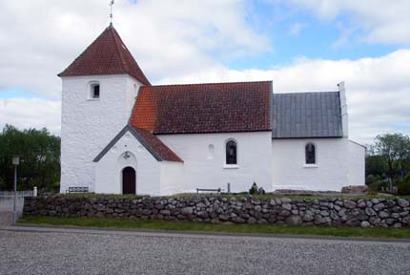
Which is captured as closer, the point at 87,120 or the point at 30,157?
the point at 87,120

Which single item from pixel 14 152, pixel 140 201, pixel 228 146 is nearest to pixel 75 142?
pixel 228 146

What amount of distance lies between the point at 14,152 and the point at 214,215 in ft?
→ 136

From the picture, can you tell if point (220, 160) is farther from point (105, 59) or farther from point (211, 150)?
point (105, 59)

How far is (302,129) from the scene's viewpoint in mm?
27750

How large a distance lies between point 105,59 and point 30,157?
29.8 m

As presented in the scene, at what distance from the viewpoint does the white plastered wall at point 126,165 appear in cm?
2333

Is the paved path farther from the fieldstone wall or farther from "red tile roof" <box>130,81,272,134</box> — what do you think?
"red tile roof" <box>130,81,272,134</box>

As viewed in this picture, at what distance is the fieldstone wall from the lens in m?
15.4

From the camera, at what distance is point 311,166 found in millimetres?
27125

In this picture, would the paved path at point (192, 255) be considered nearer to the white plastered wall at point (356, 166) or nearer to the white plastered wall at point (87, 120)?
the white plastered wall at point (87, 120)

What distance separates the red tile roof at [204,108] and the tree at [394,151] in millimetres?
41260

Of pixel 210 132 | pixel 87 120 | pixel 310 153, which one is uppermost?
pixel 87 120

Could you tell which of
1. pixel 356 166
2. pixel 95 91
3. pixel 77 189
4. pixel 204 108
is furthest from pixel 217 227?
pixel 95 91

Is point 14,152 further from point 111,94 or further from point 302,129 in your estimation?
point 302,129
